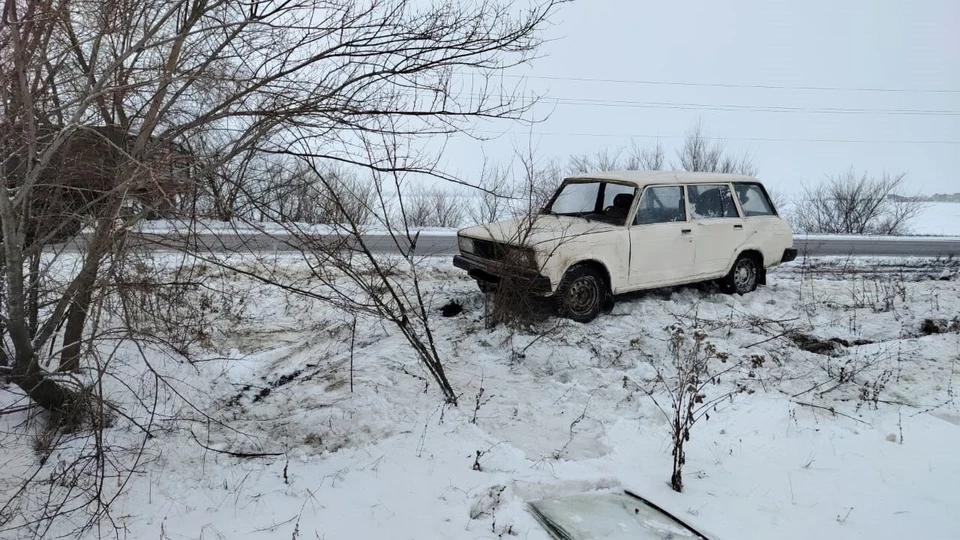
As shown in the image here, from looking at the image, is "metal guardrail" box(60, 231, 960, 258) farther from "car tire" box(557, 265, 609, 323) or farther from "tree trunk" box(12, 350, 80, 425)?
"tree trunk" box(12, 350, 80, 425)

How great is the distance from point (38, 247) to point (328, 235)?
80.3 inches

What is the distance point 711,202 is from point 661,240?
1.22 metres

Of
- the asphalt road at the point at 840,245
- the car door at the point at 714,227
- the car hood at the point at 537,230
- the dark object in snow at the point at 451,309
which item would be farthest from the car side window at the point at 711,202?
the asphalt road at the point at 840,245

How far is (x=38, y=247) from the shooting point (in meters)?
4.27

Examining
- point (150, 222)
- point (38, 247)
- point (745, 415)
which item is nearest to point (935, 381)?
point (745, 415)

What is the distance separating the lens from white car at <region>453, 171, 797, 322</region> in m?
6.29

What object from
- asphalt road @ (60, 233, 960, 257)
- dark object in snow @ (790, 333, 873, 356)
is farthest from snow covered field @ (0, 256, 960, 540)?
asphalt road @ (60, 233, 960, 257)

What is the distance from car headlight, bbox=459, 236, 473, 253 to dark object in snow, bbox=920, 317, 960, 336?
5031 mm

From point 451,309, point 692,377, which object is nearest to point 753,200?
point 451,309

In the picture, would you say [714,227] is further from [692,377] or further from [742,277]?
[692,377]

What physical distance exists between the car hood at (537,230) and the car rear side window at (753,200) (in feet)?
7.85

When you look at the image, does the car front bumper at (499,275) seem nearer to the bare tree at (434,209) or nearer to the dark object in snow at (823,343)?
the dark object in snow at (823,343)

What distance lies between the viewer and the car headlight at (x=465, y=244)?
6871mm

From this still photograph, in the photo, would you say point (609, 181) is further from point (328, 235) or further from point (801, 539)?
point (801, 539)
